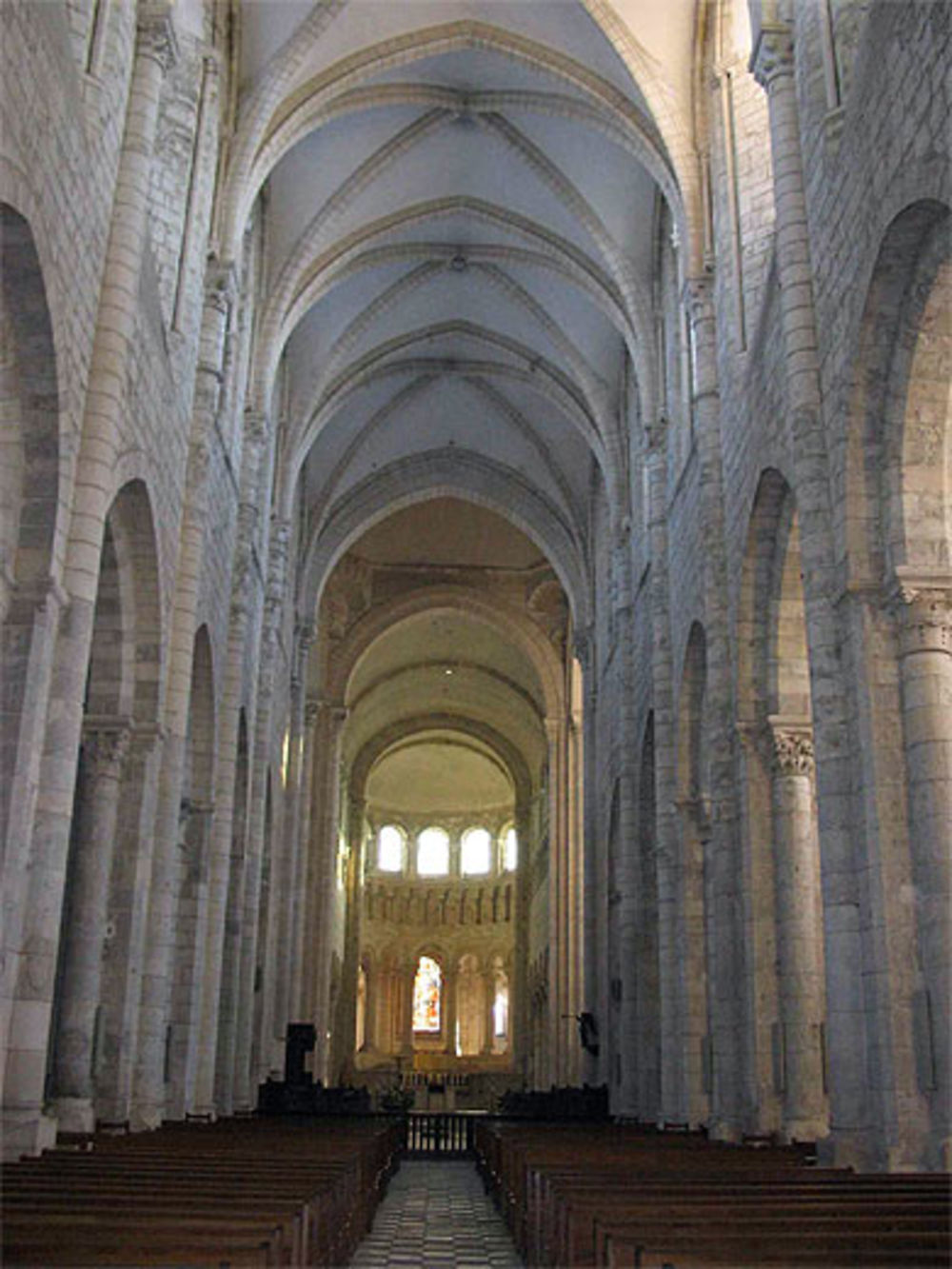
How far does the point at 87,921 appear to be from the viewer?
1291 cm

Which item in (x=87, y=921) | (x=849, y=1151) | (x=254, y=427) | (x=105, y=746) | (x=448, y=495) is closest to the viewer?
(x=849, y=1151)

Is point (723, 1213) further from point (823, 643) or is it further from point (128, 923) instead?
point (128, 923)

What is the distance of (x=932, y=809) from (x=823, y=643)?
1803mm

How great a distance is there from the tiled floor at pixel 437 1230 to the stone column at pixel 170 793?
110 inches

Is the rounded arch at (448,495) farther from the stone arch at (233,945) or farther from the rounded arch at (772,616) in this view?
the rounded arch at (772,616)

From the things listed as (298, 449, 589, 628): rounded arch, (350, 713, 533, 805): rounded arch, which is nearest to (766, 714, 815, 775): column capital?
(298, 449, 589, 628): rounded arch

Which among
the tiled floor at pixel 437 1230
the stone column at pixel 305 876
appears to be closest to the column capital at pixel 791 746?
the tiled floor at pixel 437 1230

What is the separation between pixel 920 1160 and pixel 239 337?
1487cm

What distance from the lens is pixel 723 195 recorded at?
16.5 m

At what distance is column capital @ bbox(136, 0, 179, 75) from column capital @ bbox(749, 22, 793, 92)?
5480mm

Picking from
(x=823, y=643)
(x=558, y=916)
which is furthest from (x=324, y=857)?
(x=823, y=643)

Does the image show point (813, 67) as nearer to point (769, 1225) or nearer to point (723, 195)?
point (723, 195)

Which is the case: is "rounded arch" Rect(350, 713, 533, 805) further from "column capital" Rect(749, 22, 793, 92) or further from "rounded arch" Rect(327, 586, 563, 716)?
"column capital" Rect(749, 22, 793, 92)

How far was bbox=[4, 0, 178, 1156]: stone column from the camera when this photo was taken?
996 centimetres
